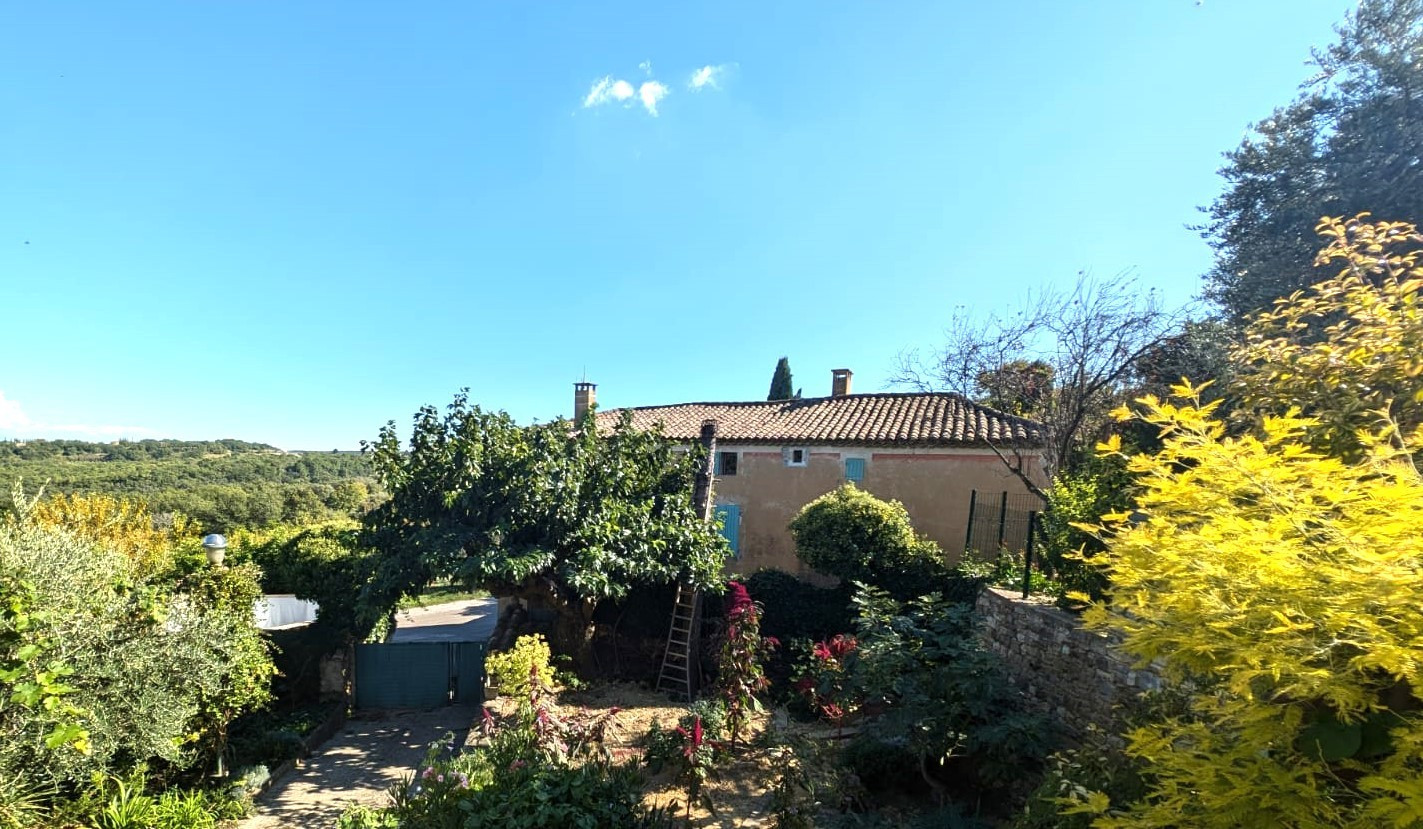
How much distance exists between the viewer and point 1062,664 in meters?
5.72

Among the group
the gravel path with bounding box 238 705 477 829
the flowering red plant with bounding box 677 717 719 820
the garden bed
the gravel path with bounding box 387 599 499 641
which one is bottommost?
the gravel path with bounding box 387 599 499 641

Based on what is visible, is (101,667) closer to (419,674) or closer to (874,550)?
(419,674)

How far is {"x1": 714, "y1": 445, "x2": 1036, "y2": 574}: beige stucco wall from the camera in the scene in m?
12.5

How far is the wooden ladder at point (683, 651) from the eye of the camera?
9258 millimetres

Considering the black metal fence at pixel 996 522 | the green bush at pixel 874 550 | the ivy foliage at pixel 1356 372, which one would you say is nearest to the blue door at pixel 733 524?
the green bush at pixel 874 550

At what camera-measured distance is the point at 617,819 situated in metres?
4.52

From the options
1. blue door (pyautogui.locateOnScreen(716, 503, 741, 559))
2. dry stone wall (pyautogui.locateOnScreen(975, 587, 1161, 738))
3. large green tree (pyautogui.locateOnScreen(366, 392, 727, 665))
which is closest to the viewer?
dry stone wall (pyautogui.locateOnScreen(975, 587, 1161, 738))

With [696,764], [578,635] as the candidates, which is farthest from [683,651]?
[696,764]

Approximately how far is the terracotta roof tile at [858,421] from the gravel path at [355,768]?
21.1ft

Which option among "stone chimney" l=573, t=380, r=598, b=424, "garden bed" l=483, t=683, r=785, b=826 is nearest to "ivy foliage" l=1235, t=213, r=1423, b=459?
"garden bed" l=483, t=683, r=785, b=826

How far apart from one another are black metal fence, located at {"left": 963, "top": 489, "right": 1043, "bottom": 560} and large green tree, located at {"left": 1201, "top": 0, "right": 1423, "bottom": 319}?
475 cm

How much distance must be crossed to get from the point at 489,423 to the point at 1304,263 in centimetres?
1340

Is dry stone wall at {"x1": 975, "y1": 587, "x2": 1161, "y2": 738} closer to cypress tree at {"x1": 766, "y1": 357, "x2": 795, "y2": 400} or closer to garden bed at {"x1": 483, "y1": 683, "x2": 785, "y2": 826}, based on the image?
garden bed at {"x1": 483, "y1": 683, "x2": 785, "y2": 826}

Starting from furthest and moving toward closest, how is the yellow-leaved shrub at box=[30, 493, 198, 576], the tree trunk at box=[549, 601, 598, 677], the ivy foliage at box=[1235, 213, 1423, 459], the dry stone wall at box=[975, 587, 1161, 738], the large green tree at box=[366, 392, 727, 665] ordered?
the yellow-leaved shrub at box=[30, 493, 198, 576] → the tree trunk at box=[549, 601, 598, 677] → the large green tree at box=[366, 392, 727, 665] → the dry stone wall at box=[975, 587, 1161, 738] → the ivy foliage at box=[1235, 213, 1423, 459]
